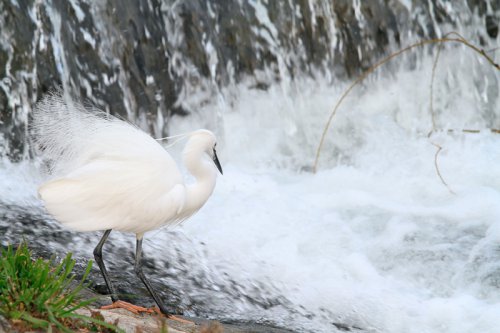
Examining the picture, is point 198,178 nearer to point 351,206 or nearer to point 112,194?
point 112,194

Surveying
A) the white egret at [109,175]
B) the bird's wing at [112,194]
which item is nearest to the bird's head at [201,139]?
the white egret at [109,175]

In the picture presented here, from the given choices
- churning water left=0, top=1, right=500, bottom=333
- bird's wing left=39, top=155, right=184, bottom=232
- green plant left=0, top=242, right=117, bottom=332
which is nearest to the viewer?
green plant left=0, top=242, right=117, bottom=332

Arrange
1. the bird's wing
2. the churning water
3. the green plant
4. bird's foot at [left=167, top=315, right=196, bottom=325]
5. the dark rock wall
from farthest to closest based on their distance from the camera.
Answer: the dark rock wall
the churning water
bird's foot at [left=167, top=315, right=196, bottom=325]
the bird's wing
the green plant

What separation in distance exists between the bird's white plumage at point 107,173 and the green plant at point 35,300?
49cm

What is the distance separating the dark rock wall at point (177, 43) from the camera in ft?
19.0

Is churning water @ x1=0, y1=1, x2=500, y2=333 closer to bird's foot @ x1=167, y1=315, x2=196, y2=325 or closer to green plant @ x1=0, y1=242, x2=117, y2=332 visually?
bird's foot @ x1=167, y1=315, x2=196, y2=325

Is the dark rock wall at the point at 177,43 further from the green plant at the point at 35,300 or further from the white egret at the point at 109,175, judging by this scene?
the green plant at the point at 35,300

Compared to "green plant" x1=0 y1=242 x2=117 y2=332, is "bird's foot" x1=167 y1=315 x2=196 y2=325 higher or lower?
lower

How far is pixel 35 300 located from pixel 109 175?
2.58 feet

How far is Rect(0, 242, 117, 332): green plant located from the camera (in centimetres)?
283

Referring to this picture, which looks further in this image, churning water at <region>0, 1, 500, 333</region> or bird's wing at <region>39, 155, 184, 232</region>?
churning water at <region>0, 1, 500, 333</region>

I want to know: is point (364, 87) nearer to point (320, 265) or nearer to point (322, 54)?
point (322, 54)

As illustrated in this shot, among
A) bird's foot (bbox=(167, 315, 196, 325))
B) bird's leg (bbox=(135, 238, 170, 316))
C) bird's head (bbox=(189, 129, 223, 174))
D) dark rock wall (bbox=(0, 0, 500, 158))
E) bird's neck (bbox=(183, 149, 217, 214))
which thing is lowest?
bird's foot (bbox=(167, 315, 196, 325))

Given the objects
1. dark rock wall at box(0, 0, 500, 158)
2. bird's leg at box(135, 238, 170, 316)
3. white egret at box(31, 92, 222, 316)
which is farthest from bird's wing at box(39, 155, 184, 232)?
dark rock wall at box(0, 0, 500, 158)
